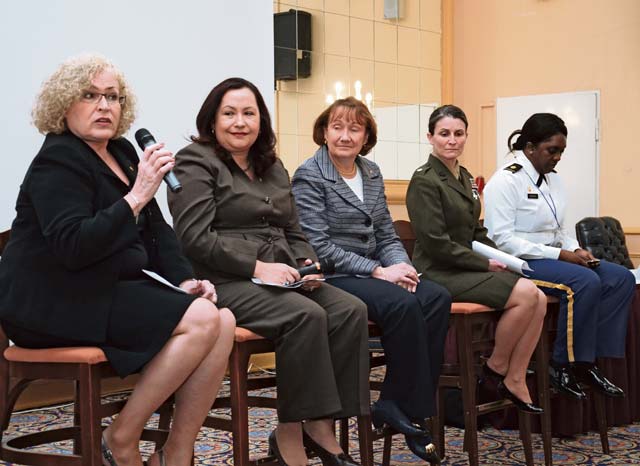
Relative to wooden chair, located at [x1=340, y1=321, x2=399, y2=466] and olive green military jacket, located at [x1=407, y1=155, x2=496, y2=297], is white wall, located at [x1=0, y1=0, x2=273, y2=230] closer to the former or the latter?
olive green military jacket, located at [x1=407, y1=155, x2=496, y2=297]

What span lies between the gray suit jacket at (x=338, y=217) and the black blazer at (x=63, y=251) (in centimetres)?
97

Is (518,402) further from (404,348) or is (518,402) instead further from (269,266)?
(269,266)

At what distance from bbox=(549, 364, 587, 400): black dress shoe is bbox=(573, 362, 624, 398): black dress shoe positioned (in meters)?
0.04

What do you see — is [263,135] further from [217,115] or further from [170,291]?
[170,291]

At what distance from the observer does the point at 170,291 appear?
7.82 ft

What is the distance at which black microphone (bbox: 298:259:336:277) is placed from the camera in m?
2.81

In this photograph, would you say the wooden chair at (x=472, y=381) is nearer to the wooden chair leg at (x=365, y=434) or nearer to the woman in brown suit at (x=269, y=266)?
the wooden chair leg at (x=365, y=434)

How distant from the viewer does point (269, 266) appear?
2773 millimetres

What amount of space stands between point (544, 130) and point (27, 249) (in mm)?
2475

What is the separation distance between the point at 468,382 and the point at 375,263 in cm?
54

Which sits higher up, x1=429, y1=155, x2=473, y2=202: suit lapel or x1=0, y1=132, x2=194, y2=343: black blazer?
x1=429, y1=155, x2=473, y2=202: suit lapel

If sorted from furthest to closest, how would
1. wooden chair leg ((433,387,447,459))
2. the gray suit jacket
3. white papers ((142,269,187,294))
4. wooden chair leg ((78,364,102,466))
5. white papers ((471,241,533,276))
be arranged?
1. white papers ((471,241,533,276))
2. wooden chair leg ((433,387,447,459))
3. the gray suit jacket
4. white papers ((142,269,187,294))
5. wooden chair leg ((78,364,102,466))

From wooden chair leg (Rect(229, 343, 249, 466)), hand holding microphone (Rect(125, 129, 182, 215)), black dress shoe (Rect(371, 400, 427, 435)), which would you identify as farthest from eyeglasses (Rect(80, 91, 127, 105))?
black dress shoe (Rect(371, 400, 427, 435))

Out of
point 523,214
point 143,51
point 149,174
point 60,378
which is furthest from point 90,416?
point 143,51
